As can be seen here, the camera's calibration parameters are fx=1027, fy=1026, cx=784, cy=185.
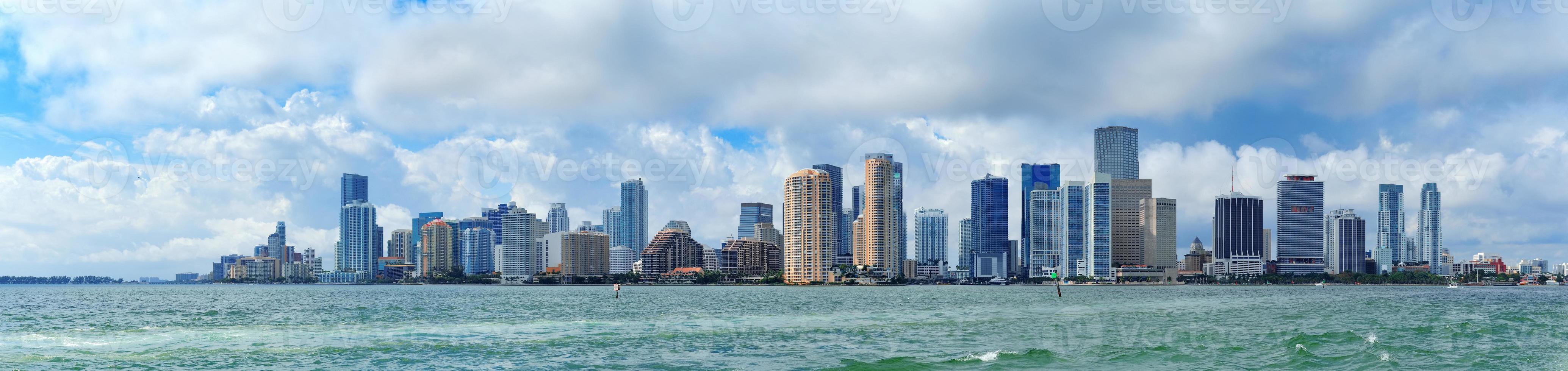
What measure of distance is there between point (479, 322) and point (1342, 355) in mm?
48883

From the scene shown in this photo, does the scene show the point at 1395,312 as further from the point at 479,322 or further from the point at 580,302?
the point at 580,302

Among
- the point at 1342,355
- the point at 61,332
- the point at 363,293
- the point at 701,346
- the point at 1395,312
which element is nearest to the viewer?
the point at 1342,355

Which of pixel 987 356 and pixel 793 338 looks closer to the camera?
pixel 987 356

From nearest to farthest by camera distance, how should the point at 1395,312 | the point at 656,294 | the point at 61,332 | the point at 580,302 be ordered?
the point at 61,332 < the point at 1395,312 < the point at 580,302 < the point at 656,294

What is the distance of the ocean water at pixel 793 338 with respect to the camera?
39.4 meters

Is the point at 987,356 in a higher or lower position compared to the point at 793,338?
higher

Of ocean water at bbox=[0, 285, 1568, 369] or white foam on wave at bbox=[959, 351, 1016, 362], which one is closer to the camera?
ocean water at bbox=[0, 285, 1568, 369]

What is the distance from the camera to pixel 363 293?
7687 inches

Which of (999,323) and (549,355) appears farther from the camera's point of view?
(999,323)

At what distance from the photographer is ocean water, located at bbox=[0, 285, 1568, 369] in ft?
129

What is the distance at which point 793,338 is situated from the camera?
51.6m

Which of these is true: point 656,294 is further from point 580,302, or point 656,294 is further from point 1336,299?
point 1336,299

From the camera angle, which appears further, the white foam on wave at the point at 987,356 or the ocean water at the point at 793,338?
the white foam on wave at the point at 987,356

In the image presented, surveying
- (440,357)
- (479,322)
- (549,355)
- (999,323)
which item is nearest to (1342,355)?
(999,323)
